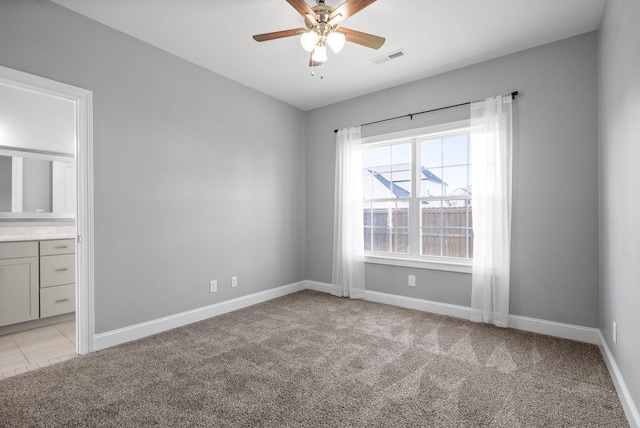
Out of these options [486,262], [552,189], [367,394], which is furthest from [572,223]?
[367,394]

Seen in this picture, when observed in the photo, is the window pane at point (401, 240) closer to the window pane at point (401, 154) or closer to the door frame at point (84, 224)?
the window pane at point (401, 154)

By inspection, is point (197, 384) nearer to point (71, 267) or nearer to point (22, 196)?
point (71, 267)

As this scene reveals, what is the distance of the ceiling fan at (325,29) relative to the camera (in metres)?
2.05

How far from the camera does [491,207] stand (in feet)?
10.6

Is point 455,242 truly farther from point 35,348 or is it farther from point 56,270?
point 56,270

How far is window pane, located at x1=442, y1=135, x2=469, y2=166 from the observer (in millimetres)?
3613

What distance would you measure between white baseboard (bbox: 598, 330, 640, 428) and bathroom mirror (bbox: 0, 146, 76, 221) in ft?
16.5

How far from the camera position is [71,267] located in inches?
140

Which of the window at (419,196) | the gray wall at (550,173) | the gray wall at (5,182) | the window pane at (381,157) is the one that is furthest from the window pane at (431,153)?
the gray wall at (5,182)

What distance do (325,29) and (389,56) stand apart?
4.21ft

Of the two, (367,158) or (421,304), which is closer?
(421,304)

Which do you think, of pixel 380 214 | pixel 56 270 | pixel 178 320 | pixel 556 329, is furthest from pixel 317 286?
pixel 56 270

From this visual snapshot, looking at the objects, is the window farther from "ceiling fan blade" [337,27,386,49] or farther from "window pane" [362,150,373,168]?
"ceiling fan blade" [337,27,386,49]

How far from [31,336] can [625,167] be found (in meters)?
5.03
